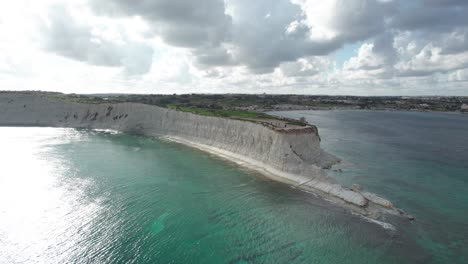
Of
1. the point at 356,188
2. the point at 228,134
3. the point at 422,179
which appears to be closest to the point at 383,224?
the point at 356,188

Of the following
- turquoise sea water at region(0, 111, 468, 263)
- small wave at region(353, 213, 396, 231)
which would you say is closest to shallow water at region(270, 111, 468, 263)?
turquoise sea water at region(0, 111, 468, 263)

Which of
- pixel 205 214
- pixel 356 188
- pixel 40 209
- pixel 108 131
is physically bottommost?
pixel 205 214

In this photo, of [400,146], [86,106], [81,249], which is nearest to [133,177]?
[81,249]

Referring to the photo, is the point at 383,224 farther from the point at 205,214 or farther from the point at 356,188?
the point at 205,214

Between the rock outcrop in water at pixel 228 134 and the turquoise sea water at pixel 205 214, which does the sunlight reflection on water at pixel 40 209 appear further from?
the rock outcrop in water at pixel 228 134

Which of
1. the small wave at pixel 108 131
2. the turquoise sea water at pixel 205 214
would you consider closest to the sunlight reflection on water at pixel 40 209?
the turquoise sea water at pixel 205 214

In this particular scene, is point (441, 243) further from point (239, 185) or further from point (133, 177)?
point (133, 177)
